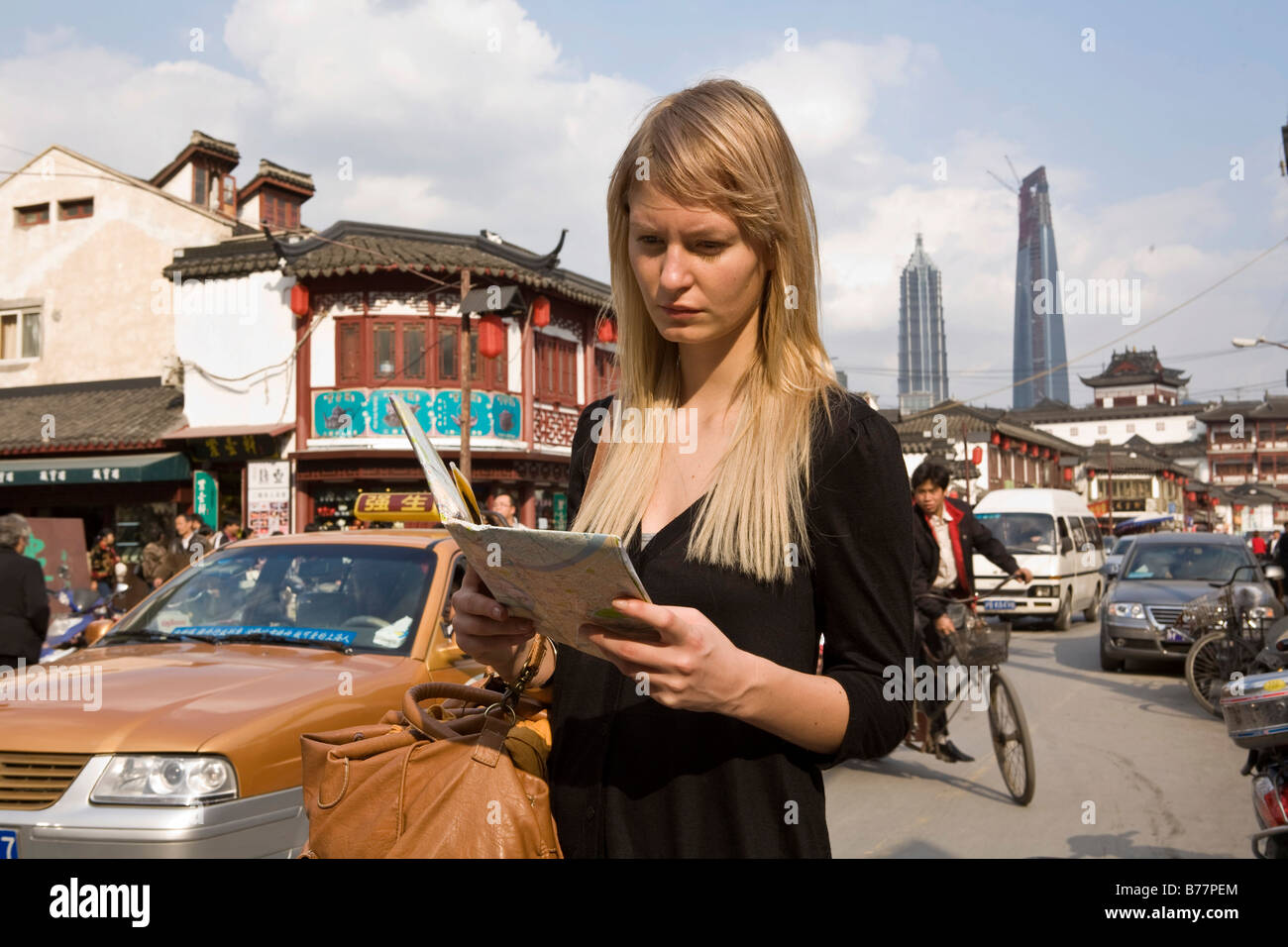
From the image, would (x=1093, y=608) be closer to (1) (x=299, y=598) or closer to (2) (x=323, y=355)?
(2) (x=323, y=355)

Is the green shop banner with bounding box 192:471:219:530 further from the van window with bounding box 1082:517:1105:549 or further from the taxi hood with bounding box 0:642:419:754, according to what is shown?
the taxi hood with bounding box 0:642:419:754

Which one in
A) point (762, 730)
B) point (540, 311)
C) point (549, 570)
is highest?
point (540, 311)

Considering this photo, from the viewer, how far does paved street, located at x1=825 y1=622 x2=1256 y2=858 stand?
562 centimetres

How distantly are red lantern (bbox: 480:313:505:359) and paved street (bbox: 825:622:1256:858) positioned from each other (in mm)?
12361

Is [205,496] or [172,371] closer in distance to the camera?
[205,496]

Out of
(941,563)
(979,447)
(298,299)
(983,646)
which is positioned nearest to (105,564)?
(298,299)

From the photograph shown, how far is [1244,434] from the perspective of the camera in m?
76.2

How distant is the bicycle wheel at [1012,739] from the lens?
21.1 ft

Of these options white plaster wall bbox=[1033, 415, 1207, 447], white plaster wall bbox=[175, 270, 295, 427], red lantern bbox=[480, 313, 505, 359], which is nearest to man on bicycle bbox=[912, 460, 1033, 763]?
red lantern bbox=[480, 313, 505, 359]

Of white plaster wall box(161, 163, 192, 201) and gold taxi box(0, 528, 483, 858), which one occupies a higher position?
A: white plaster wall box(161, 163, 192, 201)

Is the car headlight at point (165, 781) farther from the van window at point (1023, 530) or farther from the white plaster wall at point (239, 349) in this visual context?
the white plaster wall at point (239, 349)

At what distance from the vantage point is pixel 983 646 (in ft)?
22.2

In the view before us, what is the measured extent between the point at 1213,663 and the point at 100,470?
20.4m

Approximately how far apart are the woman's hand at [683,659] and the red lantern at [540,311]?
2077 centimetres
